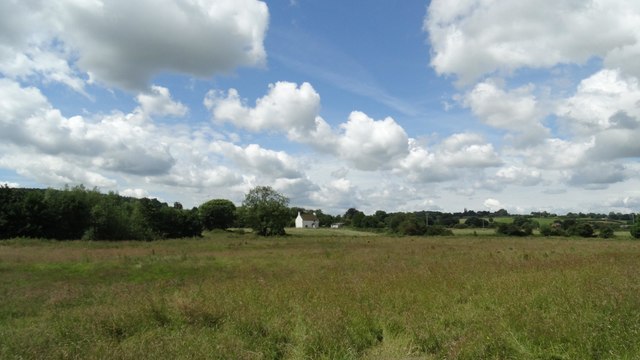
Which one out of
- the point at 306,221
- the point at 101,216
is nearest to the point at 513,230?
the point at 101,216

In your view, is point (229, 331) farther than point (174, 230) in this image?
No

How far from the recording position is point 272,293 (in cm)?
1075

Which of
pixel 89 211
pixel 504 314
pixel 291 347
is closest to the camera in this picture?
pixel 291 347

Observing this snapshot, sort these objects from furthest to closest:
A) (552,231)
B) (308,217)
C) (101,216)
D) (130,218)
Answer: (308,217) < (552,231) < (130,218) < (101,216)

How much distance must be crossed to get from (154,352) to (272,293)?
4575 millimetres

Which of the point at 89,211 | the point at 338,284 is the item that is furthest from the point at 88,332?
the point at 89,211

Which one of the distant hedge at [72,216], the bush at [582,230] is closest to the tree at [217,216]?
the distant hedge at [72,216]

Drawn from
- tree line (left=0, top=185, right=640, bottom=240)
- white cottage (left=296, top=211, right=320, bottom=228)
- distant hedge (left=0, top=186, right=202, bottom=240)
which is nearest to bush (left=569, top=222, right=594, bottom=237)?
tree line (left=0, top=185, right=640, bottom=240)

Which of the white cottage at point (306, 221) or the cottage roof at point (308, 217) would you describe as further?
the cottage roof at point (308, 217)

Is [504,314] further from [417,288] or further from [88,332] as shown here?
[88,332]

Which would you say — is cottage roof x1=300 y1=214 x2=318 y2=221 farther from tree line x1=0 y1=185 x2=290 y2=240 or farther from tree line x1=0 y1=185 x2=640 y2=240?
tree line x1=0 y1=185 x2=290 y2=240

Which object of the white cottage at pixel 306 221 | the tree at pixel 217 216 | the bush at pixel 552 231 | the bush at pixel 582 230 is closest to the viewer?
the bush at pixel 582 230

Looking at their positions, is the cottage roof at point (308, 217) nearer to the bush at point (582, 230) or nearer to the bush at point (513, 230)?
the bush at point (513, 230)

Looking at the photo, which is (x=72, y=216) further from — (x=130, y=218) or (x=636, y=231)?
(x=636, y=231)
